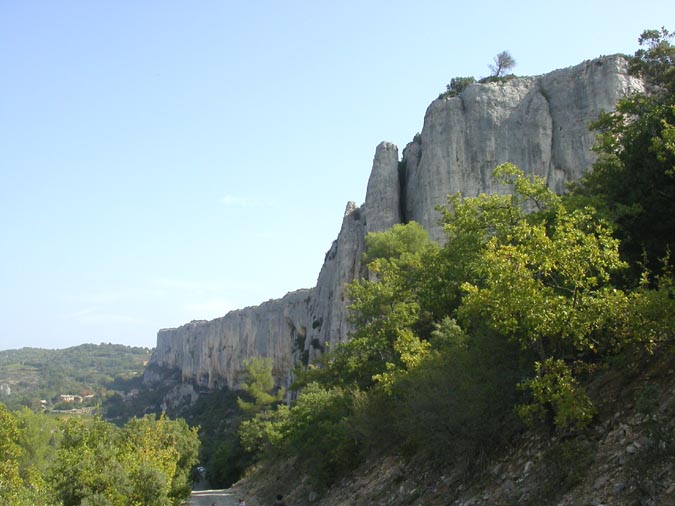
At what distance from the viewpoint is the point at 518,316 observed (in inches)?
362

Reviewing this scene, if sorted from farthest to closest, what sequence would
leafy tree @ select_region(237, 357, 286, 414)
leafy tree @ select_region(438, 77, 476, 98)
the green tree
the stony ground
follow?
leafy tree @ select_region(237, 357, 286, 414)
leafy tree @ select_region(438, 77, 476, 98)
the green tree
the stony ground

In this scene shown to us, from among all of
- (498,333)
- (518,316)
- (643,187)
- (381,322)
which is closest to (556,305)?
(518,316)

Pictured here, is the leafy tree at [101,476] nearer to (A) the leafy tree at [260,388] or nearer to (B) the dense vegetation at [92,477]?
(B) the dense vegetation at [92,477]

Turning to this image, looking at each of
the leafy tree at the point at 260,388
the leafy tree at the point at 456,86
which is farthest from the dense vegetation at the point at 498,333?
the leafy tree at the point at 260,388

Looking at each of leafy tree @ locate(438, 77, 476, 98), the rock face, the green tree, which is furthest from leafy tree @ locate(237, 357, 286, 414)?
the green tree

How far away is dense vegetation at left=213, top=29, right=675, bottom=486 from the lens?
28.0ft

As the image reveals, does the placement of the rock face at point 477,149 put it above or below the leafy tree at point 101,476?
above

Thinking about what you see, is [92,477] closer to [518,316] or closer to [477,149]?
[518,316]

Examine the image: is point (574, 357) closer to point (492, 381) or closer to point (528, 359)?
point (528, 359)

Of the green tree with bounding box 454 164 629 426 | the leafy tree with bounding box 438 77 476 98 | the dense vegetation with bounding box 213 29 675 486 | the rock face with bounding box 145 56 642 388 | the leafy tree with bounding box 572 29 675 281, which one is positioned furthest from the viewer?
the leafy tree with bounding box 438 77 476 98

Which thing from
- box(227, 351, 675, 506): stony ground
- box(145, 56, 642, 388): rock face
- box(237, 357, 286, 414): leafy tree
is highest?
box(145, 56, 642, 388): rock face

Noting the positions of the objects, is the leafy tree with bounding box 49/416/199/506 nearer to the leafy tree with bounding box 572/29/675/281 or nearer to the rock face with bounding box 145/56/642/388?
the leafy tree with bounding box 572/29/675/281

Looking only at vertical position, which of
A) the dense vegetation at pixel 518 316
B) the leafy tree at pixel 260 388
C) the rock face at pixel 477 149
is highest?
the rock face at pixel 477 149

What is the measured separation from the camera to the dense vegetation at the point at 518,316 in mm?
8539
